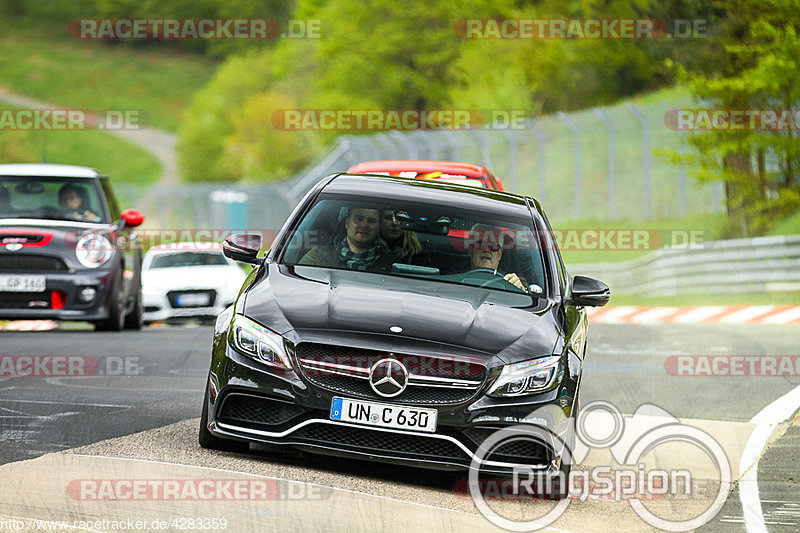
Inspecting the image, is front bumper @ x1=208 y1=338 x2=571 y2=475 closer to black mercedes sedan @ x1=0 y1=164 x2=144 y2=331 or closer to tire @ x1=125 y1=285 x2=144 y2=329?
black mercedes sedan @ x1=0 y1=164 x2=144 y2=331

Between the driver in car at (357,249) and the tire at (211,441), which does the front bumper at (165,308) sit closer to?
the driver in car at (357,249)

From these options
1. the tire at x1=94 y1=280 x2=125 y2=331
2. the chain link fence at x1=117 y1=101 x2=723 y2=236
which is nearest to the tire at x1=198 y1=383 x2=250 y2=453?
the tire at x1=94 y1=280 x2=125 y2=331

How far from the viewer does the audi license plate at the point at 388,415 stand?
6.59 metres

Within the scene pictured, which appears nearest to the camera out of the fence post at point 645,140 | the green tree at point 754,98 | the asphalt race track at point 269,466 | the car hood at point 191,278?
the asphalt race track at point 269,466

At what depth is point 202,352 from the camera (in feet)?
43.9

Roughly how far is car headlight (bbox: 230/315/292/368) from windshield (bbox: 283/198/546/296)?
1024 millimetres

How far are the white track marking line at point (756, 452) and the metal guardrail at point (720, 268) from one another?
35.1ft

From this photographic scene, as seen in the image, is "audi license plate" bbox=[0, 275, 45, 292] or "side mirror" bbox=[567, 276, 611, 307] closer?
"side mirror" bbox=[567, 276, 611, 307]

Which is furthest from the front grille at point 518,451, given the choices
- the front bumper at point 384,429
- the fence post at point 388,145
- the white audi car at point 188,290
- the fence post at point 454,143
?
the fence post at point 388,145

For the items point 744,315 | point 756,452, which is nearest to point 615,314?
point 744,315

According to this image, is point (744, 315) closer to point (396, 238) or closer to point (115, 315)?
point (115, 315)

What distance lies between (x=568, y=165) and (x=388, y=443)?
3692 cm

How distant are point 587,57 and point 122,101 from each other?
9791cm

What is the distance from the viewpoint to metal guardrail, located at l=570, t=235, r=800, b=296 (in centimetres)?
2209
